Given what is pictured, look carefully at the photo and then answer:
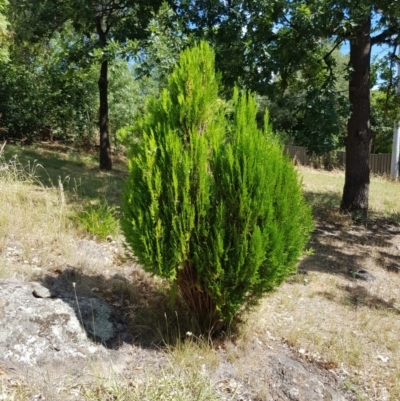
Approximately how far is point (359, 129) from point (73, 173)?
6881 millimetres

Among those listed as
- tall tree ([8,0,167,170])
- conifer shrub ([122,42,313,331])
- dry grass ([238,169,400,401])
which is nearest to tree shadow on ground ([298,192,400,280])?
dry grass ([238,169,400,401])

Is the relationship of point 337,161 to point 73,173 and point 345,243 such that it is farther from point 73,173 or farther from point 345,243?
point 345,243

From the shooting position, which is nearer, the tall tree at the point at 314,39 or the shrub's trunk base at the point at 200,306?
the shrub's trunk base at the point at 200,306

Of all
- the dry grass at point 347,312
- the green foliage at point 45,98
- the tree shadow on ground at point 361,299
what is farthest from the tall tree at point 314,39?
the green foliage at point 45,98

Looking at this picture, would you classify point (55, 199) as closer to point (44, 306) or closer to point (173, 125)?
point (44, 306)

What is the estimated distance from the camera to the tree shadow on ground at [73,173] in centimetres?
743

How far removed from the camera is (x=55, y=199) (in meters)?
5.41

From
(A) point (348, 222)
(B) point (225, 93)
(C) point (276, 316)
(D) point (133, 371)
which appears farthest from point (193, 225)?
(A) point (348, 222)

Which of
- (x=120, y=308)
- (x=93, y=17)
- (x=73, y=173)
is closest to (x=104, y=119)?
(x=73, y=173)

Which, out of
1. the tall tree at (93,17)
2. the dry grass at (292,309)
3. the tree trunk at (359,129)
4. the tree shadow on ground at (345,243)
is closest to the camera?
the dry grass at (292,309)

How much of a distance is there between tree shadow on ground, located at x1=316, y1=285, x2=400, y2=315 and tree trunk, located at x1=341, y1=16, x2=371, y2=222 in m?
3.23

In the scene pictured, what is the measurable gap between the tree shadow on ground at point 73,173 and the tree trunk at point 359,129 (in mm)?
4510

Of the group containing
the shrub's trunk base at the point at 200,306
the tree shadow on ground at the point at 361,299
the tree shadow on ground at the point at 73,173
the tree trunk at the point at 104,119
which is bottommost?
the tree shadow on ground at the point at 361,299

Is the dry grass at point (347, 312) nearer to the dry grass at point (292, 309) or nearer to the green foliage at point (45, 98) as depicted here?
the dry grass at point (292, 309)
